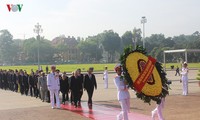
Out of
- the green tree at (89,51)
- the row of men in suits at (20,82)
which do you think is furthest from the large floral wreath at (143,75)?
the green tree at (89,51)

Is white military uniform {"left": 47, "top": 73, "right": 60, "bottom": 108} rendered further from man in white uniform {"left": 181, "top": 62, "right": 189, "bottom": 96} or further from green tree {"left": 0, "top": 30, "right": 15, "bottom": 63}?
green tree {"left": 0, "top": 30, "right": 15, "bottom": 63}

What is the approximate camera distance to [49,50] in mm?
142125

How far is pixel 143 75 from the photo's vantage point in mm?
9203

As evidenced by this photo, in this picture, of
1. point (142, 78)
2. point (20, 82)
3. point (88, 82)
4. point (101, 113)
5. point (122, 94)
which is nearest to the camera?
point (142, 78)

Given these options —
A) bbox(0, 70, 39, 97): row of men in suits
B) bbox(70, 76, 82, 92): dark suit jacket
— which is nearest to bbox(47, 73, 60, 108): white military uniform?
bbox(70, 76, 82, 92): dark suit jacket

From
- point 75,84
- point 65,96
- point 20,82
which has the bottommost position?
point 65,96

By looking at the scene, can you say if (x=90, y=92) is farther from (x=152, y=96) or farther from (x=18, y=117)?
(x=152, y=96)

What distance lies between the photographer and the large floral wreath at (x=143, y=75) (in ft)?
30.2

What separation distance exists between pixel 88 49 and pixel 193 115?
131m

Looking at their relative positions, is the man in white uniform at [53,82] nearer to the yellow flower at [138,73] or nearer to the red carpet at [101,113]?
the red carpet at [101,113]

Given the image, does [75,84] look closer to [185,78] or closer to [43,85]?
[43,85]

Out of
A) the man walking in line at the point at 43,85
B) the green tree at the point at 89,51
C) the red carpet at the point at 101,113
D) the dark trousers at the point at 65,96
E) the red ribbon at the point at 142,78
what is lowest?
the red carpet at the point at 101,113

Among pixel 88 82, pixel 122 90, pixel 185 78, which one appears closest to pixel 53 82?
pixel 88 82

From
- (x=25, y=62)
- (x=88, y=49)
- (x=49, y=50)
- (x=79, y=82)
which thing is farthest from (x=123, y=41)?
(x=79, y=82)
